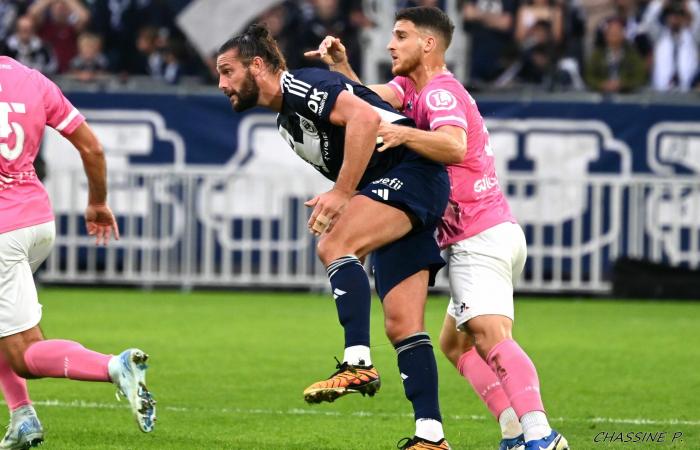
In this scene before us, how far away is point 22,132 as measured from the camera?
7.50 meters

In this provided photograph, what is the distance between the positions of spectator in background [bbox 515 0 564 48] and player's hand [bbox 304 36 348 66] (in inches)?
455

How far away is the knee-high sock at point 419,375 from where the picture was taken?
7.26m

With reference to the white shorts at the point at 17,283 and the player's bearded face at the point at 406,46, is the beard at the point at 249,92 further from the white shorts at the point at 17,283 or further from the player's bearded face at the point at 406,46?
the white shorts at the point at 17,283

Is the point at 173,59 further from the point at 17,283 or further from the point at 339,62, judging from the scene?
the point at 17,283

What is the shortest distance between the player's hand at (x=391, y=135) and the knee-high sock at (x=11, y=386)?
2.35 meters

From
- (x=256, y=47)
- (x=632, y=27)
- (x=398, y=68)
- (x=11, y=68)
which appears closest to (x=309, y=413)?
(x=398, y=68)

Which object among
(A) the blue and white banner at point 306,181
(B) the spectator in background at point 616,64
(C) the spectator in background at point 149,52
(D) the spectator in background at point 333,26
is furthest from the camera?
(C) the spectator in background at point 149,52

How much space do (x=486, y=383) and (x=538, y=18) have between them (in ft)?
41.8

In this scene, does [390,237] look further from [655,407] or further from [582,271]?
[582,271]

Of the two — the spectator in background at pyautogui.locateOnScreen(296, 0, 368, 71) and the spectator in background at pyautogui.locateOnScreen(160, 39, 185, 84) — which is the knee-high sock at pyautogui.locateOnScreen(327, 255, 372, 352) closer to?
the spectator in background at pyautogui.locateOnScreen(296, 0, 368, 71)

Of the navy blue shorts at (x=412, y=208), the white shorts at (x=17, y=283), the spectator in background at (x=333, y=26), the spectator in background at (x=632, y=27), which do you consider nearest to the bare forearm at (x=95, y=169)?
the white shorts at (x=17, y=283)

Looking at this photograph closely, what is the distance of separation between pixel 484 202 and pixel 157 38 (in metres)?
13.6

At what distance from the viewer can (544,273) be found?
57.9ft

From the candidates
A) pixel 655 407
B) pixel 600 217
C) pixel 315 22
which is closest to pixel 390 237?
pixel 655 407
